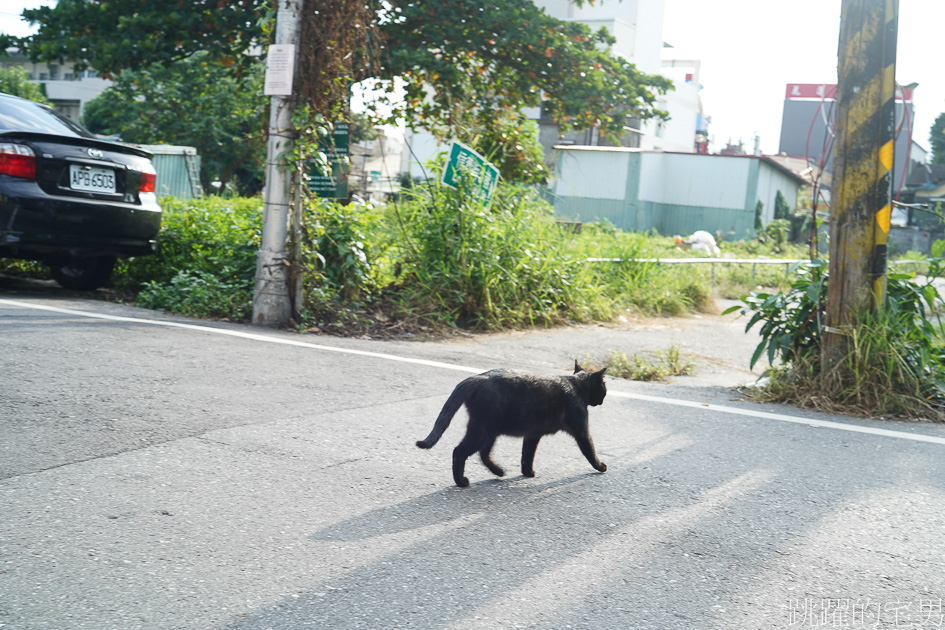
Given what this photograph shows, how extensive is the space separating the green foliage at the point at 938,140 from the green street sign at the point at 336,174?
6251 centimetres

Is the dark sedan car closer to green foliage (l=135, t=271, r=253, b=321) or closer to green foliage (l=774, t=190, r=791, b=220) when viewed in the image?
green foliage (l=135, t=271, r=253, b=321)

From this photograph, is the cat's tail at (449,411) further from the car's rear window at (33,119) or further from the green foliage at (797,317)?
the car's rear window at (33,119)

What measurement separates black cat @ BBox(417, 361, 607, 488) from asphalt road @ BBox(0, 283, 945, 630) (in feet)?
0.52

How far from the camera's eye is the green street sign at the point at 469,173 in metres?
8.85

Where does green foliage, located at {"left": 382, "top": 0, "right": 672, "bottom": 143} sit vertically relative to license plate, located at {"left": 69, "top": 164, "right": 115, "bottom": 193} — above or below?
above

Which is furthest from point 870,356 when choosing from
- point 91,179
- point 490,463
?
point 91,179

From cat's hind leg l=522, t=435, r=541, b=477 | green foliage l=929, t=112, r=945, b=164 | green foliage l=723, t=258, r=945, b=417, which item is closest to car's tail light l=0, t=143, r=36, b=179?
cat's hind leg l=522, t=435, r=541, b=477

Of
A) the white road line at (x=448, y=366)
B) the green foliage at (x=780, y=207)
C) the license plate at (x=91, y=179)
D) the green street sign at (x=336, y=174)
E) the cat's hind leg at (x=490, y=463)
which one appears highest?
the green foliage at (x=780, y=207)

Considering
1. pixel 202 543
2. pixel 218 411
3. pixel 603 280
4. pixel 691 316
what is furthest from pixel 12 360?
pixel 691 316

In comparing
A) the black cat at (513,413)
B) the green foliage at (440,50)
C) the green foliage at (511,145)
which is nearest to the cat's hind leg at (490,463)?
the black cat at (513,413)

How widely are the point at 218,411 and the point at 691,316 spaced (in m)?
8.17

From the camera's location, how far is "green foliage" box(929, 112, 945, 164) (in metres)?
59.3

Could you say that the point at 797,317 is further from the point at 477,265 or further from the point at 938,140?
the point at 938,140

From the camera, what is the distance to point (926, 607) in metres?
2.48
